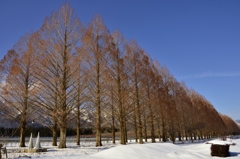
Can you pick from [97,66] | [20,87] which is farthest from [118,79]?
[20,87]

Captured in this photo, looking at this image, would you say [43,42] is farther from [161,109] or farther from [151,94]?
[161,109]

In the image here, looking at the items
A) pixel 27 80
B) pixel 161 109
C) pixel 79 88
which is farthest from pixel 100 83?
pixel 161 109

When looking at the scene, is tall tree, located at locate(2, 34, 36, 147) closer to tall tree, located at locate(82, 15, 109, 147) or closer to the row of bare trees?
the row of bare trees

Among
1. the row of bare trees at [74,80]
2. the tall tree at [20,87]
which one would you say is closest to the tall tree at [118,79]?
the row of bare trees at [74,80]

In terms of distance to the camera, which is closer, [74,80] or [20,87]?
[74,80]

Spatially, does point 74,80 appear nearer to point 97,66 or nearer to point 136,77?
point 97,66

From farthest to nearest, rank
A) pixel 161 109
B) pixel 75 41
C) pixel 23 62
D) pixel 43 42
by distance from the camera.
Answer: pixel 161 109 < pixel 23 62 < pixel 75 41 < pixel 43 42

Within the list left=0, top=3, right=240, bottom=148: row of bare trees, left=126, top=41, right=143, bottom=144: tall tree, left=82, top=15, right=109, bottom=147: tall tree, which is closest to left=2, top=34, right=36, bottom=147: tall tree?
left=0, top=3, right=240, bottom=148: row of bare trees

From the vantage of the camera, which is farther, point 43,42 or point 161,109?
point 161,109

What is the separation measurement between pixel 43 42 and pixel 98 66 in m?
5.00

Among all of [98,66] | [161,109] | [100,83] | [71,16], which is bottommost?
[161,109]

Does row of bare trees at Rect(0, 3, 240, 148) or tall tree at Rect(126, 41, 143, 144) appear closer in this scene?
row of bare trees at Rect(0, 3, 240, 148)

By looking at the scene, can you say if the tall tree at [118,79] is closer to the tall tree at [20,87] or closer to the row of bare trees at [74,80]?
the row of bare trees at [74,80]

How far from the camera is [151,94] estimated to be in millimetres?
23594
